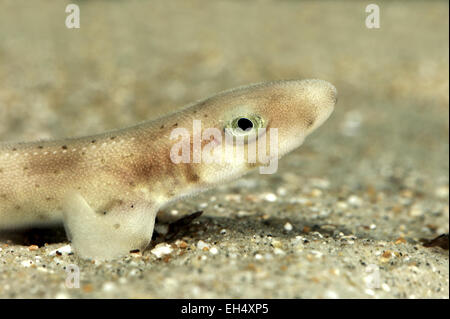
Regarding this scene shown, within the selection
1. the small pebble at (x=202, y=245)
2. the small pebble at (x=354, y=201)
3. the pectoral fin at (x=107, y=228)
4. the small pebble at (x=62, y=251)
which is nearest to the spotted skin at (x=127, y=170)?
the pectoral fin at (x=107, y=228)

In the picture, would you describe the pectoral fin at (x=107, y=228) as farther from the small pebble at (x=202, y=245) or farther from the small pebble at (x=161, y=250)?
the small pebble at (x=202, y=245)

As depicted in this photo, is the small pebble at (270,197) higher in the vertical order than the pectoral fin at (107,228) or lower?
lower

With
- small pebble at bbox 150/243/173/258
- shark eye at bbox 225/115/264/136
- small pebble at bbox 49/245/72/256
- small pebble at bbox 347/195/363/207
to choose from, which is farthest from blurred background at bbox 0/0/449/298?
small pebble at bbox 49/245/72/256

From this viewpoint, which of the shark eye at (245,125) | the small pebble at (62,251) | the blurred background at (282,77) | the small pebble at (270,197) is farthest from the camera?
the blurred background at (282,77)

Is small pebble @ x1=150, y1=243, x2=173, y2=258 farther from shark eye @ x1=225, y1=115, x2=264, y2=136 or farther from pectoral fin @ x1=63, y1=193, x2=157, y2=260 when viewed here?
shark eye @ x1=225, y1=115, x2=264, y2=136

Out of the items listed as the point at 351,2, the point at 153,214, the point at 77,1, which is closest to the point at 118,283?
the point at 153,214

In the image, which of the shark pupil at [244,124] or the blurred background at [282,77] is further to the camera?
the blurred background at [282,77]

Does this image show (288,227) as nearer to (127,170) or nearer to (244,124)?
(244,124)
